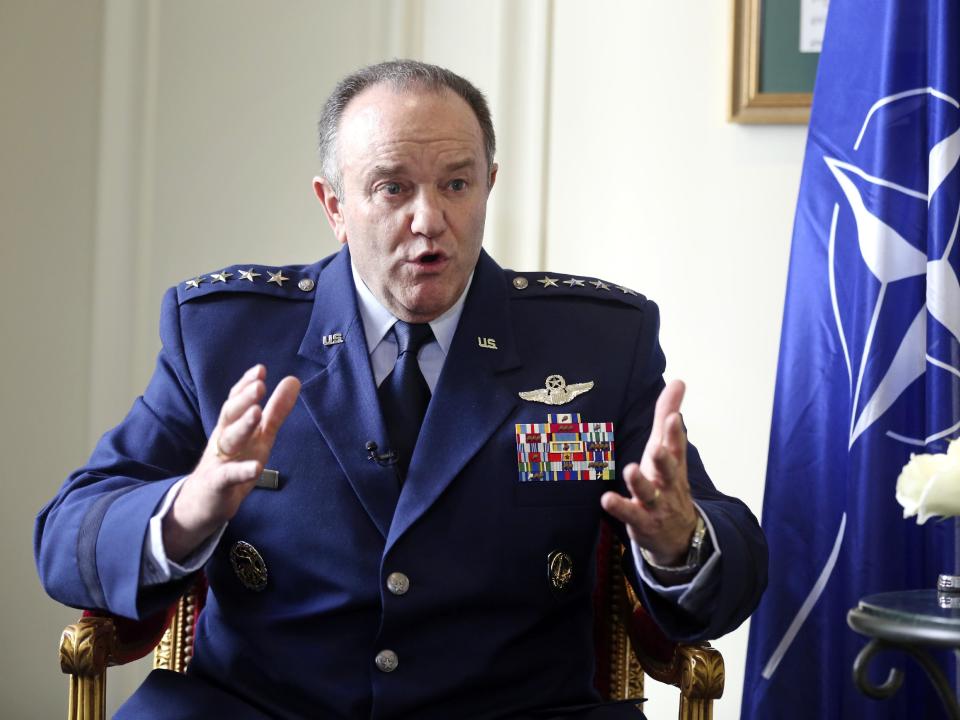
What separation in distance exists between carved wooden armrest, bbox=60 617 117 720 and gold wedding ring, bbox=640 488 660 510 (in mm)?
838

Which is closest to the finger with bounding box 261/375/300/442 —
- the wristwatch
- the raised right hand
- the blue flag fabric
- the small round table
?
the raised right hand

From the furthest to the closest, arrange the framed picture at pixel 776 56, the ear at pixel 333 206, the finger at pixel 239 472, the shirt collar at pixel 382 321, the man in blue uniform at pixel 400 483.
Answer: the framed picture at pixel 776 56
the ear at pixel 333 206
the shirt collar at pixel 382 321
the man in blue uniform at pixel 400 483
the finger at pixel 239 472

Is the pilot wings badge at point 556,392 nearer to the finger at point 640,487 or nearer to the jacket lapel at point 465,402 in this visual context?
the jacket lapel at point 465,402

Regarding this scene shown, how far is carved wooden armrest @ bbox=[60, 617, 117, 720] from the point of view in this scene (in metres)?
1.73

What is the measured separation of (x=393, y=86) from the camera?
1.96 metres

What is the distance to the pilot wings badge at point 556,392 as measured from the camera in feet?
6.30

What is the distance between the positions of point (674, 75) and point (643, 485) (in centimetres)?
146

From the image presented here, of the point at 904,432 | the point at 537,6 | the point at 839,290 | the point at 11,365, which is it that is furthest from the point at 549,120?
the point at 11,365

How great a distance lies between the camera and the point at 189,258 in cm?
279

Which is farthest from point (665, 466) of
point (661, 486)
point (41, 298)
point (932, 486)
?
point (41, 298)

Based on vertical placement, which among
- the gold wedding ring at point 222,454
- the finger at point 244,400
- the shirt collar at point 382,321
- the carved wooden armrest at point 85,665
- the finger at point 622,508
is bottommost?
the carved wooden armrest at point 85,665

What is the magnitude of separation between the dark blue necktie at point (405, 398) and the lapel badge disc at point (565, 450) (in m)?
0.17

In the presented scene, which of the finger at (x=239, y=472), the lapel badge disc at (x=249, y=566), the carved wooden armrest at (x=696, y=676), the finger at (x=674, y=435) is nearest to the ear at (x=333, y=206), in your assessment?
the lapel badge disc at (x=249, y=566)

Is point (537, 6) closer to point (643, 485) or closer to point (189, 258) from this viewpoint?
point (189, 258)
